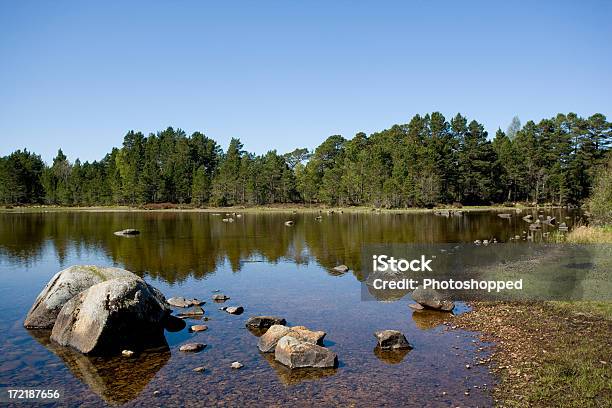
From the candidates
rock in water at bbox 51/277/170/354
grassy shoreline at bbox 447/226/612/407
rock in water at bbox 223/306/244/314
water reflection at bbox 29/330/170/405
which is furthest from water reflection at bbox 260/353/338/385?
rock in water at bbox 223/306/244/314

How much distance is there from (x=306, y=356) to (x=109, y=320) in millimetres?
7722

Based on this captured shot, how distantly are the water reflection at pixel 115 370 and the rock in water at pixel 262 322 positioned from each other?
13.1 ft

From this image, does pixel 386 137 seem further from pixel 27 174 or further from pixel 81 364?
pixel 81 364

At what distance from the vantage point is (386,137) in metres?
147

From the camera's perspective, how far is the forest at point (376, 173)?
126 meters

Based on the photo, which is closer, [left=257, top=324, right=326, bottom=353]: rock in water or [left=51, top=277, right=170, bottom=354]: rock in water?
[left=257, top=324, right=326, bottom=353]: rock in water

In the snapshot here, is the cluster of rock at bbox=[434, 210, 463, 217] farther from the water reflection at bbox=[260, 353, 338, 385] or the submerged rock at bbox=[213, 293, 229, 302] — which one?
the water reflection at bbox=[260, 353, 338, 385]

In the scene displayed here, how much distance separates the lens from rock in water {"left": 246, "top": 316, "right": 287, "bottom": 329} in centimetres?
2102

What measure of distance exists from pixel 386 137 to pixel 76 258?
382ft

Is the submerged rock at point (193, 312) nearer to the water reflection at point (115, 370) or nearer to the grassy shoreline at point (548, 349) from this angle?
the water reflection at point (115, 370)

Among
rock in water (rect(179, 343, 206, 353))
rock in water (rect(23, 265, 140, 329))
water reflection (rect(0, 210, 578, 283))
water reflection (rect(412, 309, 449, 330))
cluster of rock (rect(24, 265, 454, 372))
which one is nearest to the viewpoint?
cluster of rock (rect(24, 265, 454, 372))

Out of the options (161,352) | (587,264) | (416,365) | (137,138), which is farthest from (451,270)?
(137,138)

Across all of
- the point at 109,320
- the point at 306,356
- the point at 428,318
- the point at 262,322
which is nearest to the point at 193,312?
the point at 262,322

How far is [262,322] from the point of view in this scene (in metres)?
21.1
